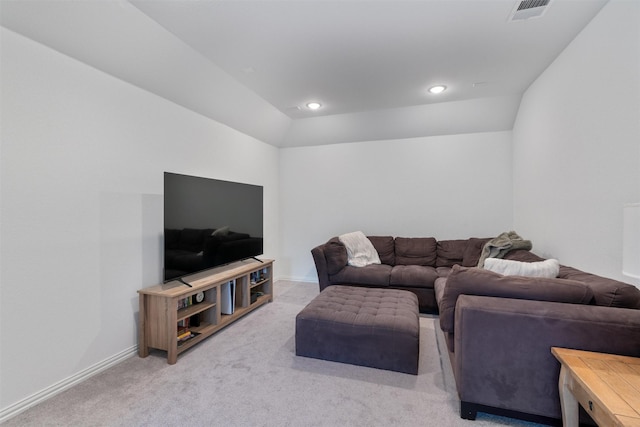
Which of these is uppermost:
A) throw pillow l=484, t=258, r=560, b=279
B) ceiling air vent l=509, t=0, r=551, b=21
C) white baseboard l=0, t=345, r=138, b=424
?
ceiling air vent l=509, t=0, r=551, b=21

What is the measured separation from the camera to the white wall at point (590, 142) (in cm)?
173

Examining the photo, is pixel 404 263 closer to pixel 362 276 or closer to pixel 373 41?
pixel 362 276

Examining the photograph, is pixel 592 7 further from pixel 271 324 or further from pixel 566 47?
pixel 271 324

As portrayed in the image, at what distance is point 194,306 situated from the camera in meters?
2.65

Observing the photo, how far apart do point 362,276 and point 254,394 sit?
1.95m

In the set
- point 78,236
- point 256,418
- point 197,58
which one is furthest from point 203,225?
point 256,418

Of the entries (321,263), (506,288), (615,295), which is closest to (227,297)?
(321,263)

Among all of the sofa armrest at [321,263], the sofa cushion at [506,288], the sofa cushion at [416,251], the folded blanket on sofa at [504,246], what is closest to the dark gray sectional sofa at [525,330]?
the sofa cushion at [506,288]

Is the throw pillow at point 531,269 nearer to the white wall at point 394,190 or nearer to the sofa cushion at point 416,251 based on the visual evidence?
the sofa cushion at point 416,251

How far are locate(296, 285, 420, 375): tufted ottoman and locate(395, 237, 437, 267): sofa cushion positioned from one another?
4.88ft

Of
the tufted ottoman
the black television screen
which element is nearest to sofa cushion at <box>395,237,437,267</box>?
the tufted ottoman

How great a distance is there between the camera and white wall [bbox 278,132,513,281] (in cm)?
404

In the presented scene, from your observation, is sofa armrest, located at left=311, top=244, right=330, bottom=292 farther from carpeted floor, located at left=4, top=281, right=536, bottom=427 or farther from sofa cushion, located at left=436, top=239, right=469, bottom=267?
sofa cushion, located at left=436, top=239, right=469, bottom=267

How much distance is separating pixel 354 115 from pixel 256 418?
12.0 feet
